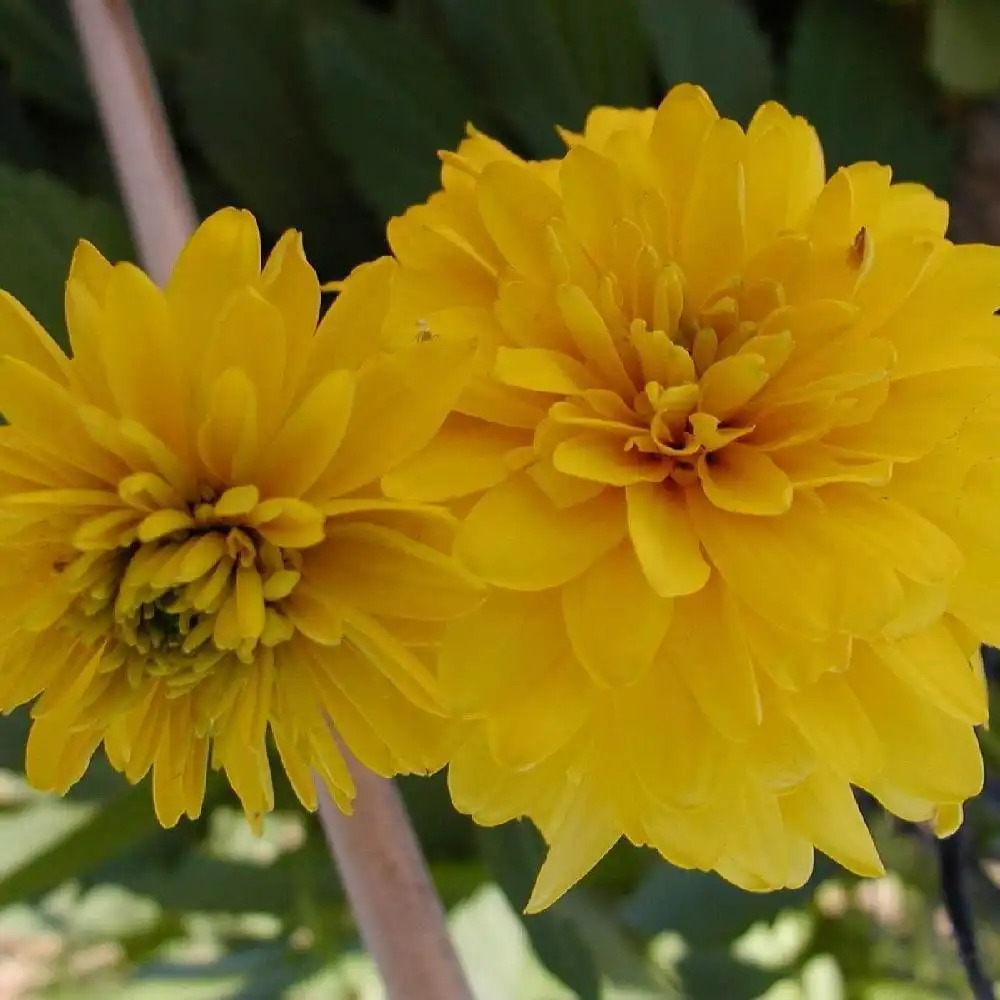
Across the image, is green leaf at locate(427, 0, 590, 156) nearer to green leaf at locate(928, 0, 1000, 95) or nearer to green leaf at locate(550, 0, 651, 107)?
green leaf at locate(550, 0, 651, 107)

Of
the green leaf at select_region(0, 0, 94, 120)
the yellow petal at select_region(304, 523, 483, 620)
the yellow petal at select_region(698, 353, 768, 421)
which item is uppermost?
the green leaf at select_region(0, 0, 94, 120)

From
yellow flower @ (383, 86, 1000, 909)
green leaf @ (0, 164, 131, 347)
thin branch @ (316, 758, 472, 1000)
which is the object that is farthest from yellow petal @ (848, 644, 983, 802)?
green leaf @ (0, 164, 131, 347)

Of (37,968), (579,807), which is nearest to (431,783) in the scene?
(579,807)

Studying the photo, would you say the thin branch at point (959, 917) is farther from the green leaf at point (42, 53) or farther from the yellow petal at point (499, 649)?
the green leaf at point (42, 53)

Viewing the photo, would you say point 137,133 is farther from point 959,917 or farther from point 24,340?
point 959,917

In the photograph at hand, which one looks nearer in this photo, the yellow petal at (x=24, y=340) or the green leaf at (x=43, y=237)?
the yellow petal at (x=24, y=340)

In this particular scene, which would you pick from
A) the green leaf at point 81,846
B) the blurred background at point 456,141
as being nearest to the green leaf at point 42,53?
the blurred background at point 456,141

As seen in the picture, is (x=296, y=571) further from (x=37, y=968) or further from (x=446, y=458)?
(x=37, y=968)
